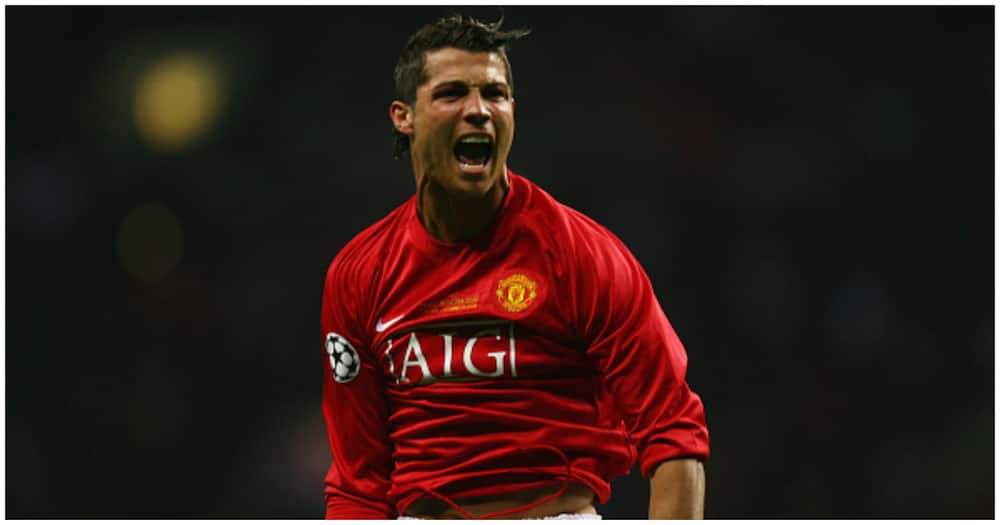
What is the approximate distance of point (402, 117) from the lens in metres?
2.33

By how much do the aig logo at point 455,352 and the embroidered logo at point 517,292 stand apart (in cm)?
3

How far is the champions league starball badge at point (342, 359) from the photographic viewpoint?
7.75ft

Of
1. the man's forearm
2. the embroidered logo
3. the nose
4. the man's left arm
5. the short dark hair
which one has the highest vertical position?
the short dark hair

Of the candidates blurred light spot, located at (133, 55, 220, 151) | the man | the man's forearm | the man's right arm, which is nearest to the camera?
the man's forearm

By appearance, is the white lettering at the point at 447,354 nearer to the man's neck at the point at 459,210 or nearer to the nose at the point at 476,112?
the man's neck at the point at 459,210

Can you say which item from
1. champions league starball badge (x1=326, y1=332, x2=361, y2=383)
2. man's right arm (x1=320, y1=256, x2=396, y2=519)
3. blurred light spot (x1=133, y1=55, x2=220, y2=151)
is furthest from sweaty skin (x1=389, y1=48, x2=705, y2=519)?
blurred light spot (x1=133, y1=55, x2=220, y2=151)

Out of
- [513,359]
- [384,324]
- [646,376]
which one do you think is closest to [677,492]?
[646,376]

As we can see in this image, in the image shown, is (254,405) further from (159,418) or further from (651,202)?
(651,202)

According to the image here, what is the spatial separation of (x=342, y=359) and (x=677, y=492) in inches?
27.4

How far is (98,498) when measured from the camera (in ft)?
11.6

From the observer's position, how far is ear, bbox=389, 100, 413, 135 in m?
2.31

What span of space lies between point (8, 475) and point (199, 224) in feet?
2.98

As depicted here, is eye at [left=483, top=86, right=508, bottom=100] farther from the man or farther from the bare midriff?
the bare midriff

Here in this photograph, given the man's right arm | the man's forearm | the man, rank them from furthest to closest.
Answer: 1. the man's right arm
2. the man
3. the man's forearm
